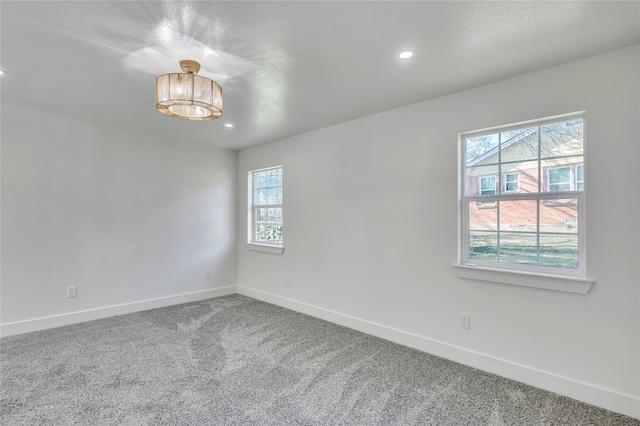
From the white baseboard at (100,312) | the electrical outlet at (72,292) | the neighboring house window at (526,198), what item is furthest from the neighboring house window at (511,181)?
the electrical outlet at (72,292)

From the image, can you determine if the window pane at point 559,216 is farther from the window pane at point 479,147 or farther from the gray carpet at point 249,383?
the gray carpet at point 249,383

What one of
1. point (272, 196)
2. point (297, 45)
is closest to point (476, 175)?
point (297, 45)

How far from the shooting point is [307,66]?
90.8 inches

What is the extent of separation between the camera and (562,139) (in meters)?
2.37

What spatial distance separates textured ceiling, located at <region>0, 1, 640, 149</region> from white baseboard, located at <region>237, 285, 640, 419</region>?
2205mm

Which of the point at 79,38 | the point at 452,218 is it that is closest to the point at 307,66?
the point at 79,38

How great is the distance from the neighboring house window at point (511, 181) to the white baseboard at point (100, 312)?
13.5ft

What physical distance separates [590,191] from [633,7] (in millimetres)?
1066

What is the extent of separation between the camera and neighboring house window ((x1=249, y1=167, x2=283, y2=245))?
4750 mm

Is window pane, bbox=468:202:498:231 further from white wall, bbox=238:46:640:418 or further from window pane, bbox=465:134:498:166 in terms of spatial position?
window pane, bbox=465:134:498:166

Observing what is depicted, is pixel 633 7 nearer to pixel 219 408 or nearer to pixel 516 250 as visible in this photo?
pixel 516 250

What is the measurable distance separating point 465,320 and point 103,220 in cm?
409

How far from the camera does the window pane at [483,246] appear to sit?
8.79 feet

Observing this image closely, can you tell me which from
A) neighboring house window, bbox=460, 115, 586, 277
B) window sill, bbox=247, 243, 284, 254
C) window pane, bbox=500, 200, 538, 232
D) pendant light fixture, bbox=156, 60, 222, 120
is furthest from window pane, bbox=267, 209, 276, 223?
window pane, bbox=500, 200, 538, 232
